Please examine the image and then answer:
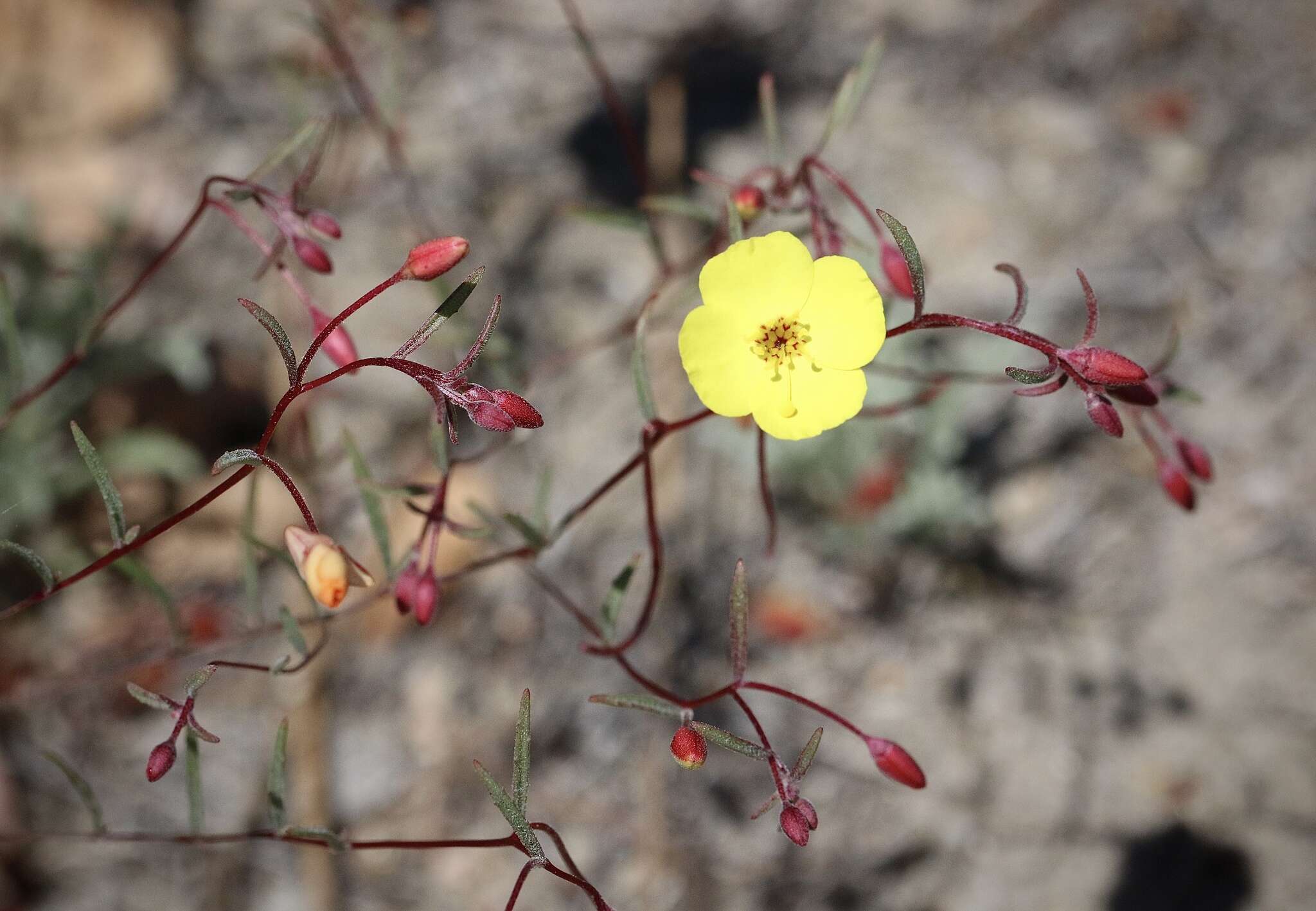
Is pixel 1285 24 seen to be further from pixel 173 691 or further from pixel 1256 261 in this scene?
pixel 173 691

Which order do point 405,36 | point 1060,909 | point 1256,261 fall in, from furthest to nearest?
point 405,36, point 1256,261, point 1060,909

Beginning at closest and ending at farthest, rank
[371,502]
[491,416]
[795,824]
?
→ [491,416], [795,824], [371,502]

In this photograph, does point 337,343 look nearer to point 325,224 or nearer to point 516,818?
point 325,224

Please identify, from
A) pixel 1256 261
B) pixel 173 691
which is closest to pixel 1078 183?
pixel 1256 261

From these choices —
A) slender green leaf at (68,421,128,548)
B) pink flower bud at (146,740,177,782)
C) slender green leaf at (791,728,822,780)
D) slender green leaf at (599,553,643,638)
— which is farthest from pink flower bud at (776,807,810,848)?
slender green leaf at (68,421,128,548)

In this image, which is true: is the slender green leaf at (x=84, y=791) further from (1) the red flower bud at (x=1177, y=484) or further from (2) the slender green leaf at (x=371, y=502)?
(1) the red flower bud at (x=1177, y=484)

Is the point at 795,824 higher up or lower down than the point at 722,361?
lower down

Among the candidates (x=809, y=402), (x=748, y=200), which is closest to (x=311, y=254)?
(x=748, y=200)
